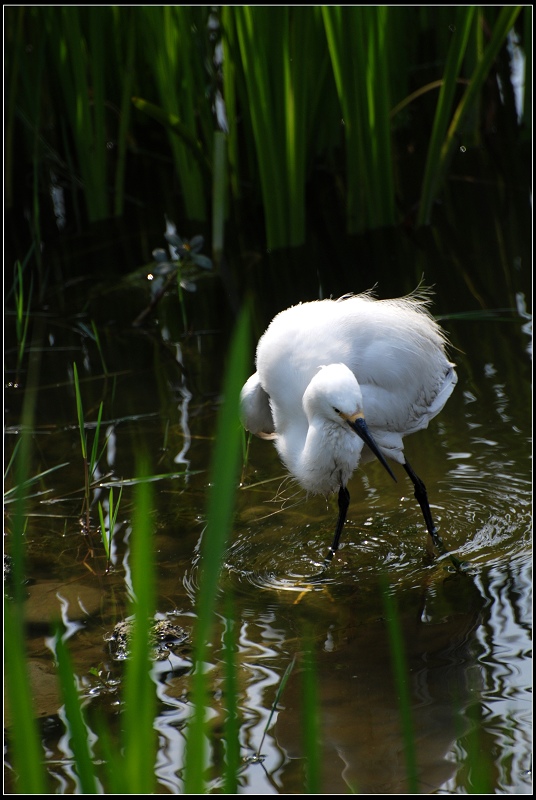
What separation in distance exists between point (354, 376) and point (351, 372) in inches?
6.0

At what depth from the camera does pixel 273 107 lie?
5.69m

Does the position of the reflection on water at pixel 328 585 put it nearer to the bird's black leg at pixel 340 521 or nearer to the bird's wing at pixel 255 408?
the bird's black leg at pixel 340 521

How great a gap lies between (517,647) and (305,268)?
3.79 m

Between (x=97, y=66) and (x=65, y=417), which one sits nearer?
(x=65, y=417)

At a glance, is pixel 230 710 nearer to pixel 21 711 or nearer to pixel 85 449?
pixel 21 711

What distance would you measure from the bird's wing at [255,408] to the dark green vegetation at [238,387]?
4.7 inches

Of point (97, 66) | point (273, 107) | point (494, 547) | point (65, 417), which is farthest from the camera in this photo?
point (97, 66)

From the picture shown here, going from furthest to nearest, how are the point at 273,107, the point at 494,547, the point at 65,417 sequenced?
1. the point at 273,107
2. the point at 65,417
3. the point at 494,547

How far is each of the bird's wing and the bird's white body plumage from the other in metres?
0.01

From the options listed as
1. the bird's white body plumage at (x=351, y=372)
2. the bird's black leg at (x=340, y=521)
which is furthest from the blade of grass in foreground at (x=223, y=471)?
the bird's black leg at (x=340, y=521)

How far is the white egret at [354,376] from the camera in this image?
319 cm

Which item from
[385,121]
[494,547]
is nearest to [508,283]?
[385,121]

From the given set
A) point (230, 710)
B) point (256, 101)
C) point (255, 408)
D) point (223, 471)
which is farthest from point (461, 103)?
point (223, 471)

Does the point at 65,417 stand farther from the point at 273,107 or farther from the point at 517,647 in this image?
the point at 517,647
